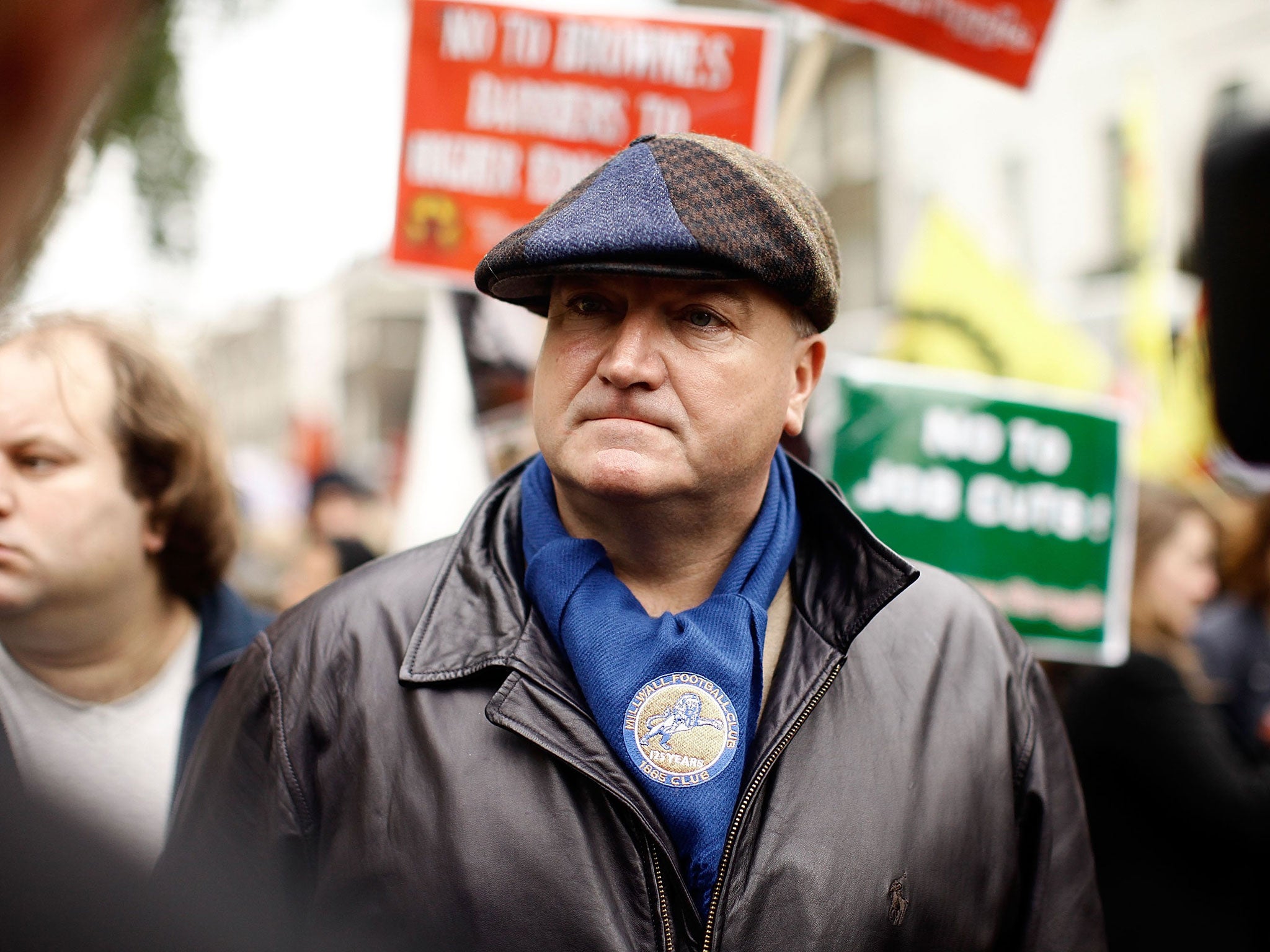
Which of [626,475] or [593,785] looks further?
[626,475]

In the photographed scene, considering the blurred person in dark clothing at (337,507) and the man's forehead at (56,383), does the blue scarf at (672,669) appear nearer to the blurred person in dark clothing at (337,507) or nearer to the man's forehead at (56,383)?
the man's forehead at (56,383)

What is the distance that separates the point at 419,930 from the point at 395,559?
63 cm

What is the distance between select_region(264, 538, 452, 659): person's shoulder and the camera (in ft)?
5.71

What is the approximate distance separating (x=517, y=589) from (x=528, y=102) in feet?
6.11

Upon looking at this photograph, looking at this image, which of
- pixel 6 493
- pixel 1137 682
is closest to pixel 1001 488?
pixel 1137 682

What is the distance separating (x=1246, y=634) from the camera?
165 inches

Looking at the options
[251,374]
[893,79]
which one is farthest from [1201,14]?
[251,374]

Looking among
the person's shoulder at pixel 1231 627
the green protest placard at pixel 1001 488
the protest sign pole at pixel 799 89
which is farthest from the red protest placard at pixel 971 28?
the person's shoulder at pixel 1231 627

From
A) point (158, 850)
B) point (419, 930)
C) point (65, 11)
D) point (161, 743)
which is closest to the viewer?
point (65, 11)

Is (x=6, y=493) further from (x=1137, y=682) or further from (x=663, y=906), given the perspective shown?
(x=1137, y=682)

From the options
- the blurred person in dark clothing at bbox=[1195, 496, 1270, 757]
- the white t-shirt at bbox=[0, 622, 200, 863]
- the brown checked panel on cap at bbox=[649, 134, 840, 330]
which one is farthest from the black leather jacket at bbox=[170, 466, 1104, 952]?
the blurred person in dark clothing at bbox=[1195, 496, 1270, 757]

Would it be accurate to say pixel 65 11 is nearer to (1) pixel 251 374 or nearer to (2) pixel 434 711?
(2) pixel 434 711

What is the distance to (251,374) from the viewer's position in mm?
57531

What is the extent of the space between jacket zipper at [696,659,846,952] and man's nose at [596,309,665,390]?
0.55m
